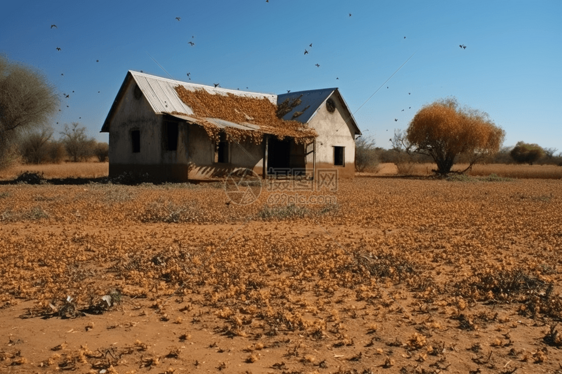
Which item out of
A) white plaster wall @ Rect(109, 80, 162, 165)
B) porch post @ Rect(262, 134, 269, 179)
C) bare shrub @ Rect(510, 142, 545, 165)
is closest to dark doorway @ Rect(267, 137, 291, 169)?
porch post @ Rect(262, 134, 269, 179)

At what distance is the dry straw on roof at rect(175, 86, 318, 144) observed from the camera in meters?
19.4

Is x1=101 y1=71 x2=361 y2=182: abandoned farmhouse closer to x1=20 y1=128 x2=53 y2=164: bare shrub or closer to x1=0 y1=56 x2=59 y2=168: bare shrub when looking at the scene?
x1=0 y1=56 x2=59 y2=168: bare shrub

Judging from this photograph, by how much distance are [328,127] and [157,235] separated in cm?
1867

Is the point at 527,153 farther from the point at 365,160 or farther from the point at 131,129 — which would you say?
the point at 131,129

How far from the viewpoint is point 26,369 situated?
2842mm

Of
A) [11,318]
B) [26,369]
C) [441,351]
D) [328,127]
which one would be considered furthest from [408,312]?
[328,127]

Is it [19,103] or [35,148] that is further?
[35,148]

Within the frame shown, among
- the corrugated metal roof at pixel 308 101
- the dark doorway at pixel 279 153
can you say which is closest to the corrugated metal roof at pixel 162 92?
the dark doorway at pixel 279 153

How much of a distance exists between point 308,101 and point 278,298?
70.3 ft

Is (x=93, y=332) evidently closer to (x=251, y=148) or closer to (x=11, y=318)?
(x=11, y=318)

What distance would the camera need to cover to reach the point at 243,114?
73.0 feet

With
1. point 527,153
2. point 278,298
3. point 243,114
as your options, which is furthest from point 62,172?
point 527,153

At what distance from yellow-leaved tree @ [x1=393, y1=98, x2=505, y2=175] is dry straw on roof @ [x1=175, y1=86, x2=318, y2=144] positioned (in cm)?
1292

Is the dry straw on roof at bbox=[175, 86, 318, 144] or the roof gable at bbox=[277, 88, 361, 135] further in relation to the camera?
the roof gable at bbox=[277, 88, 361, 135]
